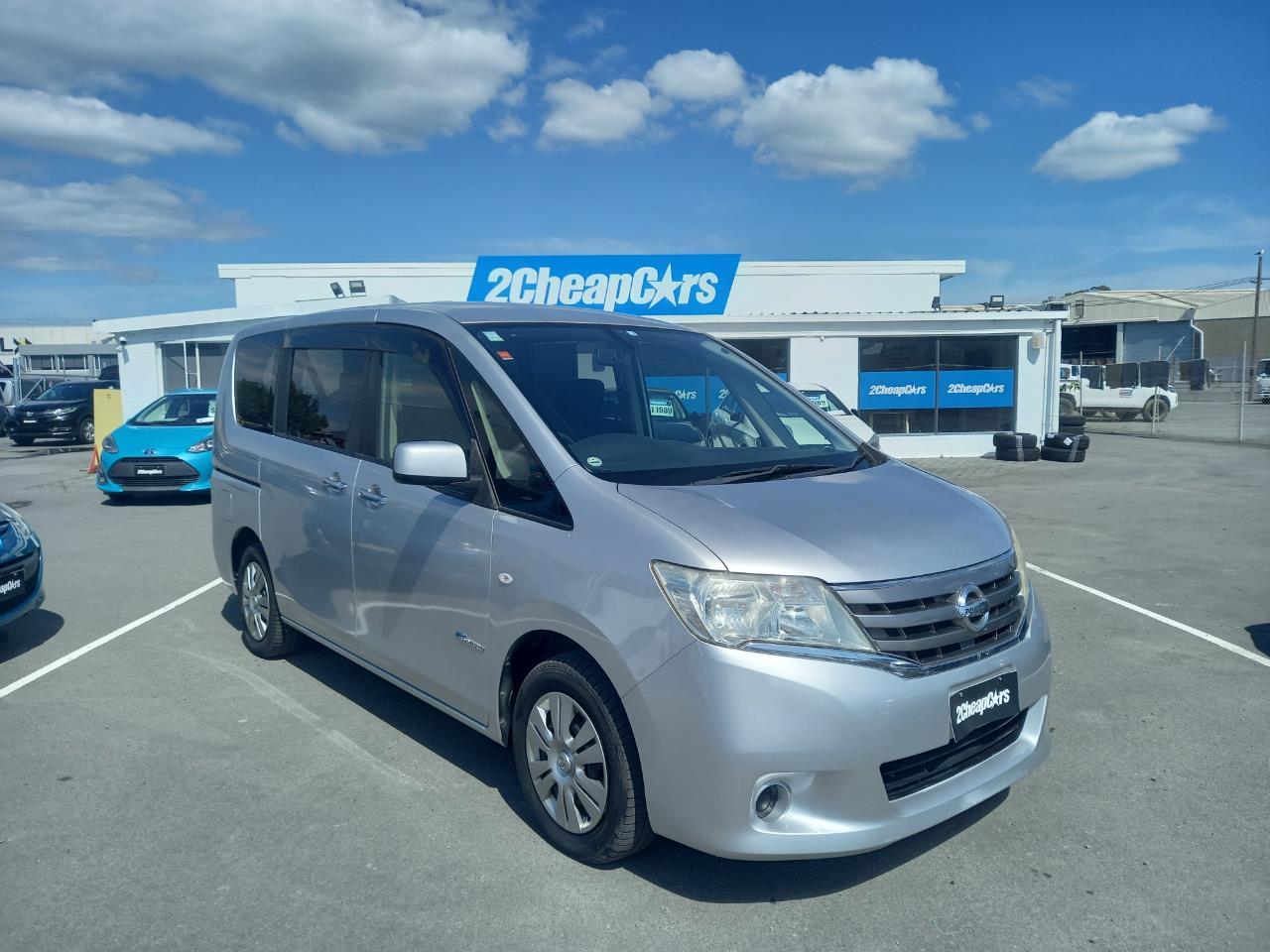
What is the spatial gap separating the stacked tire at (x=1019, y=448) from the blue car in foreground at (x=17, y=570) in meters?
17.5

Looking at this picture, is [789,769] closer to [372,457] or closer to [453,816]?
[453,816]

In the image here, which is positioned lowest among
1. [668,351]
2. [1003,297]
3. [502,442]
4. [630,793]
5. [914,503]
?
[630,793]

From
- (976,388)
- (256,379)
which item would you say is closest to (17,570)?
(256,379)

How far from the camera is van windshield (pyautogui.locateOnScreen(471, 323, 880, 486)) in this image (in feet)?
12.3

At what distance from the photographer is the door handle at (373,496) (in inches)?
172

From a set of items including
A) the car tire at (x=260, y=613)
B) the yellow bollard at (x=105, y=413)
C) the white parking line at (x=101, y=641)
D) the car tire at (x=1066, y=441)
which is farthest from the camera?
the car tire at (x=1066, y=441)

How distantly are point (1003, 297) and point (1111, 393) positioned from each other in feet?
45.3

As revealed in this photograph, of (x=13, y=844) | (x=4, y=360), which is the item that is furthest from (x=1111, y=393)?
(x=4, y=360)

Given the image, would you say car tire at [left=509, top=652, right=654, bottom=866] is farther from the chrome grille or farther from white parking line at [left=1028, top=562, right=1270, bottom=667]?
white parking line at [left=1028, top=562, right=1270, bottom=667]

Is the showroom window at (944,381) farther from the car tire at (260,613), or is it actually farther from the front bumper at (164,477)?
the car tire at (260,613)

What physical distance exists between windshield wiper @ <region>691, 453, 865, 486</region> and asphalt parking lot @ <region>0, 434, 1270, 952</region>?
1398 millimetres

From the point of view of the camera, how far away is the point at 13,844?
3678 mm

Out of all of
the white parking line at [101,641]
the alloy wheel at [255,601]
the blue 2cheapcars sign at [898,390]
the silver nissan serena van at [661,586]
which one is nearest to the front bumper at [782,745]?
the silver nissan serena van at [661,586]

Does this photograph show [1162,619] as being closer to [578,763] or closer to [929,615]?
[929,615]
